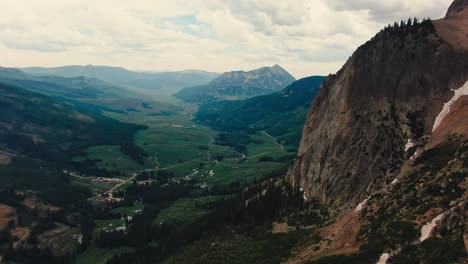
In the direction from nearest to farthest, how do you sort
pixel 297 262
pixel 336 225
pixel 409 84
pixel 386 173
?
pixel 297 262 → pixel 336 225 → pixel 386 173 → pixel 409 84

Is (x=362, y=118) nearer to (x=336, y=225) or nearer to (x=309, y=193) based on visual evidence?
(x=309, y=193)

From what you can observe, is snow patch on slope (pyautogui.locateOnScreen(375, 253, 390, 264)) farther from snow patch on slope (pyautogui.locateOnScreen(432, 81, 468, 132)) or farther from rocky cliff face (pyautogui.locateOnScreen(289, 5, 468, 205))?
snow patch on slope (pyautogui.locateOnScreen(432, 81, 468, 132))

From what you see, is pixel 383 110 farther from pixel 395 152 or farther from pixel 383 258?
pixel 383 258

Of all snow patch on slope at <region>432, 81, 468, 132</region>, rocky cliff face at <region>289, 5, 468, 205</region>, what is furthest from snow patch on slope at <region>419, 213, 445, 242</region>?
snow patch on slope at <region>432, 81, 468, 132</region>

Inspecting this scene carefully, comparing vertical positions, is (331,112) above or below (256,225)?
above

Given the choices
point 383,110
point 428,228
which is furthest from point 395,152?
point 428,228

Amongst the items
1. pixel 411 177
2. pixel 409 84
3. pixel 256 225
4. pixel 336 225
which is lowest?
pixel 256 225

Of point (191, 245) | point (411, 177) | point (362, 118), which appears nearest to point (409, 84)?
point (362, 118)
